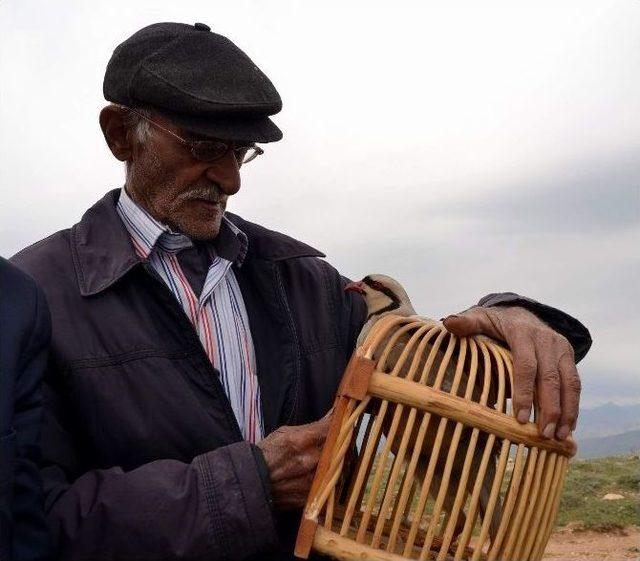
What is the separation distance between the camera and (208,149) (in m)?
2.76

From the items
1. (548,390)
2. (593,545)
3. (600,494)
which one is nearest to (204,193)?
(548,390)

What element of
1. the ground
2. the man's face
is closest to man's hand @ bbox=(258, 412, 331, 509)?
the man's face

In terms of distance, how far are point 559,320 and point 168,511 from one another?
1514 millimetres

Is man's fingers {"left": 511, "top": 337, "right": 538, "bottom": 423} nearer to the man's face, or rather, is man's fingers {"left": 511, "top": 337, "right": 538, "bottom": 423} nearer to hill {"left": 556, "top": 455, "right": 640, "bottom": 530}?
the man's face

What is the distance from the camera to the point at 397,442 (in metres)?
2.42

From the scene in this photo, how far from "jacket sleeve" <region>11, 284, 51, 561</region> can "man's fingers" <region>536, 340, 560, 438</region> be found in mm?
1373

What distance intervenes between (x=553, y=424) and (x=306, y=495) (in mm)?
742

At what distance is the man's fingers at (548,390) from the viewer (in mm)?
2242

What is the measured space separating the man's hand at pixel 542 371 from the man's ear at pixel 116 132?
4.46 ft

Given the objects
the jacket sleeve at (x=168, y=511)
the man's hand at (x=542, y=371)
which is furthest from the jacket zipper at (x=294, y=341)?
the man's hand at (x=542, y=371)

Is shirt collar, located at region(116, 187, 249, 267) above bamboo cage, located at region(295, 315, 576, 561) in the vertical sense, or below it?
above

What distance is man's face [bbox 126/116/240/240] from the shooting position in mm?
2793

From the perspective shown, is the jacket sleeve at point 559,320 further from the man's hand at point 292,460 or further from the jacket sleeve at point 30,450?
the jacket sleeve at point 30,450

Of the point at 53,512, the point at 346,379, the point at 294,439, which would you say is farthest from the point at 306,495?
the point at 53,512
